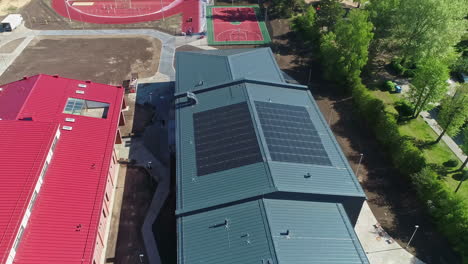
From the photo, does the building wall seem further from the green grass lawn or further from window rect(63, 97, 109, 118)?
the green grass lawn

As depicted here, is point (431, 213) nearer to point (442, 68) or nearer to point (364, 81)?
point (442, 68)

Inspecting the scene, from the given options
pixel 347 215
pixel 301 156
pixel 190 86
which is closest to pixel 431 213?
pixel 347 215

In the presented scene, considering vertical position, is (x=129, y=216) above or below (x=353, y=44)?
below

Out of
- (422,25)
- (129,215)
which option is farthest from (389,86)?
(129,215)

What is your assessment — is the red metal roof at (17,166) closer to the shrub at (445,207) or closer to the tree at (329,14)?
the shrub at (445,207)

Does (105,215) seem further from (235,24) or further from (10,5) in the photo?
(10,5)

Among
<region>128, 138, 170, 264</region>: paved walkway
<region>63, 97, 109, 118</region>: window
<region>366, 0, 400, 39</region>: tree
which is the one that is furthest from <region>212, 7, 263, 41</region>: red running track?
<region>128, 138, 170, 264</region>: paved walkway
